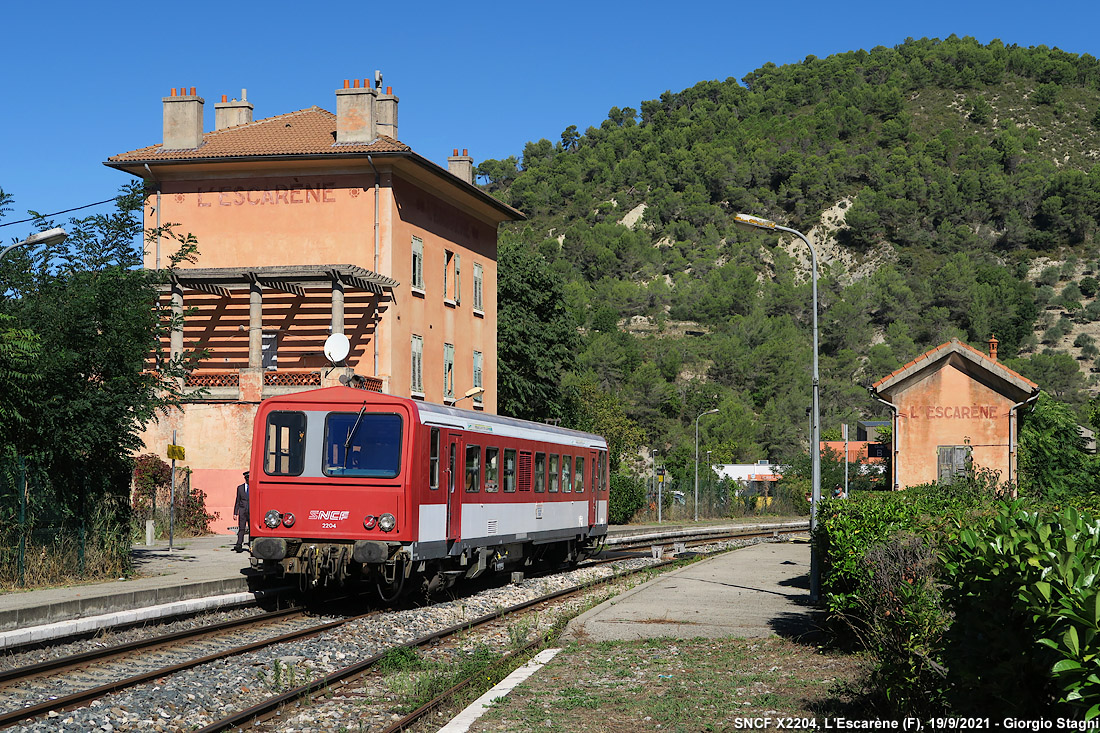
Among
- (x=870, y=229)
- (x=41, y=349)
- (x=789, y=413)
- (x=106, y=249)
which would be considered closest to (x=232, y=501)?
(x=106, y=249)

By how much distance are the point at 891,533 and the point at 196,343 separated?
30.1m

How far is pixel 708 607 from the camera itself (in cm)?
1638

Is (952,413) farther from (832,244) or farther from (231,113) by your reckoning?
(832,244)

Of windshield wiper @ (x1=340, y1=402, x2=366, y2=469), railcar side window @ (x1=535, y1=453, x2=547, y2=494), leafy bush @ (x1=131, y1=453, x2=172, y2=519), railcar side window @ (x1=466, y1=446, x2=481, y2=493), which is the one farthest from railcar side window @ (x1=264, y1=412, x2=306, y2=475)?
leafy bush @ (x1=131, y1=453, x2=172, y2=519)

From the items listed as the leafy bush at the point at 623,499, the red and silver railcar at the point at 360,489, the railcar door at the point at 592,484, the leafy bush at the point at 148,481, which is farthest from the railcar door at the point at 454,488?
the leafy bush at the point at 623,499

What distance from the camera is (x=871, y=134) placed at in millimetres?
183125

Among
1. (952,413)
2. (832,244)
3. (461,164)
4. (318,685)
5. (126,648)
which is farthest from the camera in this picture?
(832,244)

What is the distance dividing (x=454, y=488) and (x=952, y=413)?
61.8ft

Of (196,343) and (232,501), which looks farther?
(196,343)

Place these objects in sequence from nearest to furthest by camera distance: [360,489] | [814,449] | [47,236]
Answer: [360,489] → [47,236] → [814,449]

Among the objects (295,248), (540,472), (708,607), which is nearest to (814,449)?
(708,607)

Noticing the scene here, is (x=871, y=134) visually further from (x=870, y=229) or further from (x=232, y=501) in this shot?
(x=232, y=501)

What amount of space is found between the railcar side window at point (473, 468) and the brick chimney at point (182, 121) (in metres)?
22.8

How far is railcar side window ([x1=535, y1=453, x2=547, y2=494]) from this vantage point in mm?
21781
